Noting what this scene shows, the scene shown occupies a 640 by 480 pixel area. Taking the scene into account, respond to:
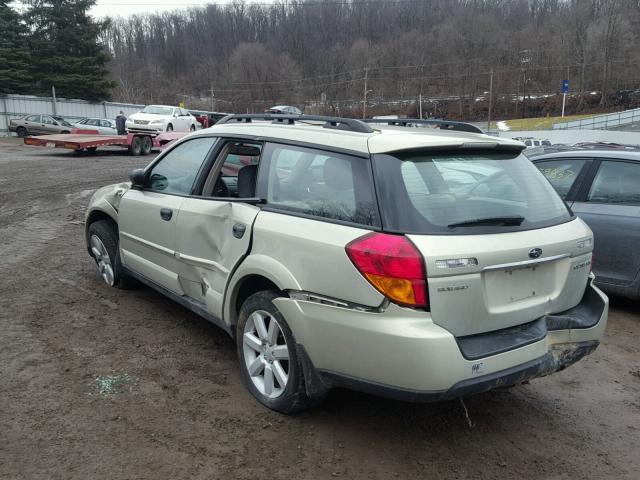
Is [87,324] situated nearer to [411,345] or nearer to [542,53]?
[411,345]

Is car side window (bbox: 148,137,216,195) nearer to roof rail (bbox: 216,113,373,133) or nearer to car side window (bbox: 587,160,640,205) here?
roof rail (bbox: 216,113,373,133)

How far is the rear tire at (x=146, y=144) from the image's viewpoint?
21.5 metres

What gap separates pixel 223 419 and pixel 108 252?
8.92ft

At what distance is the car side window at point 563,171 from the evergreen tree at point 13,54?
43.6 metres

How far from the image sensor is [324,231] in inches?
114

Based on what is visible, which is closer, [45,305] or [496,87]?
[45,305]

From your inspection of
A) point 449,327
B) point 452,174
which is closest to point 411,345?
point 449,327

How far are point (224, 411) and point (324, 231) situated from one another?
1294 millimetres

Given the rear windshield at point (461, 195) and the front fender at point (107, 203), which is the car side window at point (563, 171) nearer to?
the rear windshield at point (461, 195)

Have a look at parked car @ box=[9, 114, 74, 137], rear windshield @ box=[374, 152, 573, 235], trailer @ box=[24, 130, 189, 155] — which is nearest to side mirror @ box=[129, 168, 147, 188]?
rear windshield @ box=[374, 152, 573, 235]

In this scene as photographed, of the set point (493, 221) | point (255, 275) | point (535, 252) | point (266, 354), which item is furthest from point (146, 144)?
point (535, 252)

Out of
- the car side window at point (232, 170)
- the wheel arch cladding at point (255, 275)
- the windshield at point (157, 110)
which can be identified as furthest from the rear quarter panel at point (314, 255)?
the windshield at point (157, 110)

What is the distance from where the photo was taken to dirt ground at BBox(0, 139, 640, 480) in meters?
2.83

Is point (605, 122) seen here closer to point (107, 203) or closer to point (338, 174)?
point (107, 203)
